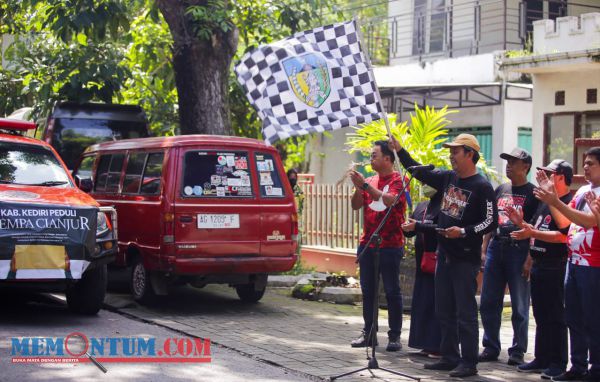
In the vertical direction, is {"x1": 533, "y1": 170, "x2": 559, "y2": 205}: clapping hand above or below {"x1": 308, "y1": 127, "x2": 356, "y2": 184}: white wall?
below

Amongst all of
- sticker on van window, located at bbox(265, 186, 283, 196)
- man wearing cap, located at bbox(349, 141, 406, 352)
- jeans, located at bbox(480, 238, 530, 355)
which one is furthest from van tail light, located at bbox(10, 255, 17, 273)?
jeans, located at bbox(480, 238, 530, 355)

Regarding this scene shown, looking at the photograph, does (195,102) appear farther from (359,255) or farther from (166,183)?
(359,255)

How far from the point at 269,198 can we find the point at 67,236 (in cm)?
257

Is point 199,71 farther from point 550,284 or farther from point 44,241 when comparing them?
point 550,284

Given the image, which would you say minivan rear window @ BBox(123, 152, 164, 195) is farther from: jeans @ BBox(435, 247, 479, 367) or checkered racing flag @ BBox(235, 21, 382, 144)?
jeans @ BBox(435, 247, 479, 367)

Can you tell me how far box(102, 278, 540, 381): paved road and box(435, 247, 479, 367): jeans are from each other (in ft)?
0.75

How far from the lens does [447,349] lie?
7.76 meters

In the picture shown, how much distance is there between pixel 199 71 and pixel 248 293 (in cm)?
408

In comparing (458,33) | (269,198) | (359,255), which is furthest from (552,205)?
(458,33)

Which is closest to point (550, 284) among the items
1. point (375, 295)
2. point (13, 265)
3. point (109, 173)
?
point (375, 295)

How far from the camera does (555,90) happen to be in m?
16.8

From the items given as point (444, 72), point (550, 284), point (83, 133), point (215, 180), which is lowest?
point (550, 284)

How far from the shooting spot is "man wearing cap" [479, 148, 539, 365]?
322 inches

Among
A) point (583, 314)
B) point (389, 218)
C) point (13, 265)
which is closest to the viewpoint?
point (583, 314)
